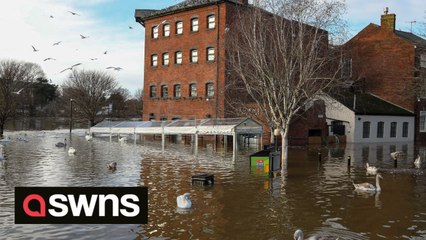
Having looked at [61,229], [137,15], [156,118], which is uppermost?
[137,15]

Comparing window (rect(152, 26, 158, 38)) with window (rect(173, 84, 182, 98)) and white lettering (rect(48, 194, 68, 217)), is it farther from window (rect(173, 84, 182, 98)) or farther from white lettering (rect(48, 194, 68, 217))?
white lettering (rect(48, 194, 68, 217))

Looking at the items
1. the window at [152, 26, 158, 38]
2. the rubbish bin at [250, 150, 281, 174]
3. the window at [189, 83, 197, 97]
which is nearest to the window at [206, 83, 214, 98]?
the window at [189, 83, 197, 97]

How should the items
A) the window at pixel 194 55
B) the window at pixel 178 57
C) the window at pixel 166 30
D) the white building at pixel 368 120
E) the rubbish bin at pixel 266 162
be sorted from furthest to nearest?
the window at pixel 166 30
the window at pixel 178 57
the window at pixel 194 55
the white building at pixel 368 120
the rubbish bin at pixel 266 162

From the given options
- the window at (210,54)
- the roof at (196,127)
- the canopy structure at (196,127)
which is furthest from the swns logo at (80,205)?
the window at (210,54)

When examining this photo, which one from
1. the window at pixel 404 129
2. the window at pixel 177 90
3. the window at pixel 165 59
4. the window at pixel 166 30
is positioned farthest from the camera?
the window at pixel 404 129

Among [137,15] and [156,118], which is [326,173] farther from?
[137,15]

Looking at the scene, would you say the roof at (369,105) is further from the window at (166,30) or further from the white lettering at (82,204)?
the white lettering at (82,204)

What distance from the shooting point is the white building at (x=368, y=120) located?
44000mm

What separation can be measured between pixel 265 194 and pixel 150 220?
5.26 metres

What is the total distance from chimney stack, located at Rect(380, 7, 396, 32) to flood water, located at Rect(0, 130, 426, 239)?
28.6 metres

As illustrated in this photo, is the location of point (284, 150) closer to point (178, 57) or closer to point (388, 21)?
point (178, 57)

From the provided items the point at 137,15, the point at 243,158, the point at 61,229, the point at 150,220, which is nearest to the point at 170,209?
the point at 150,220

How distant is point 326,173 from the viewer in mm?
21531

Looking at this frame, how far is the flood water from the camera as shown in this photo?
1098 centimetres
